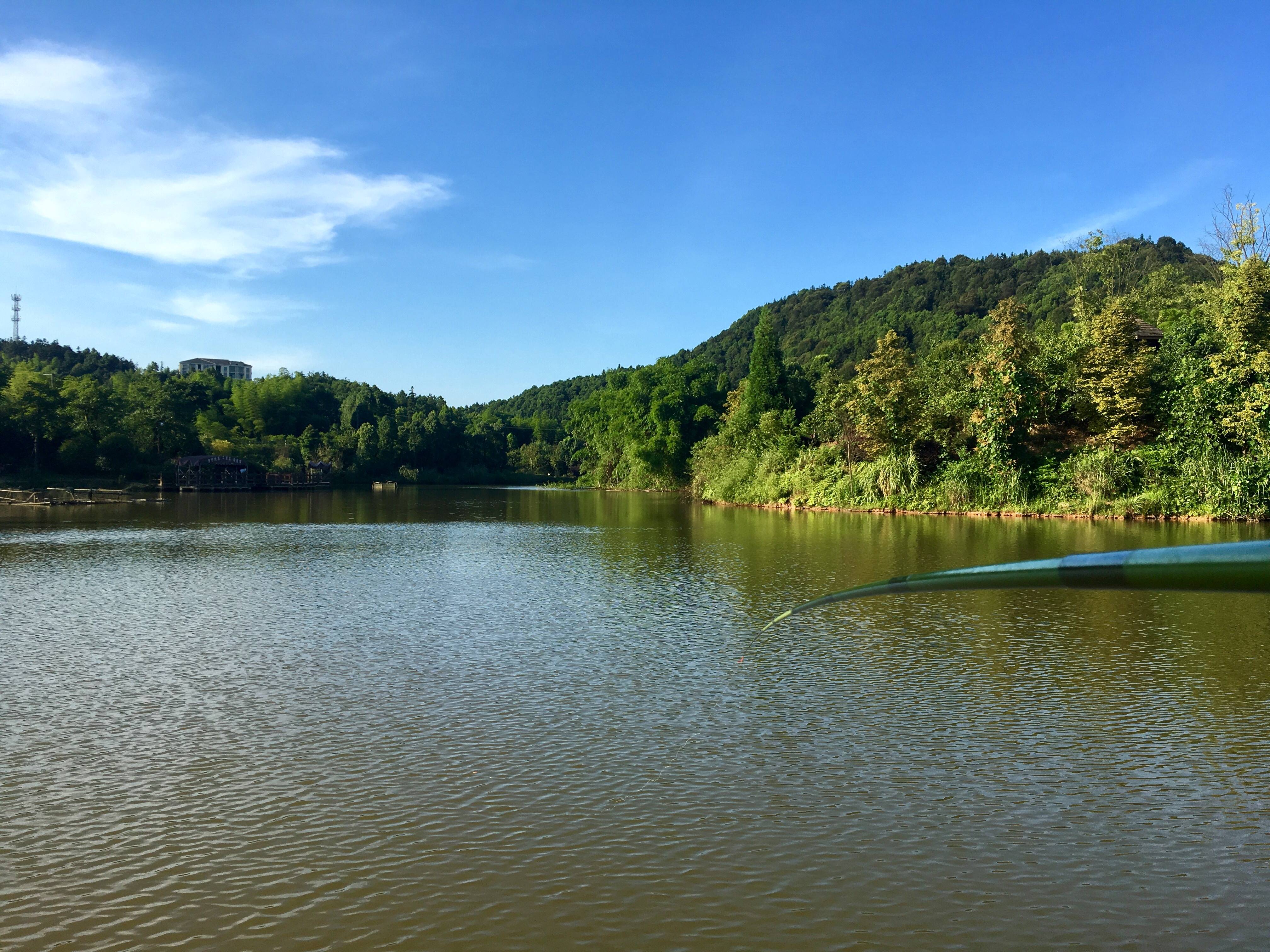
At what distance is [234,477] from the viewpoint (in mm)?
72750

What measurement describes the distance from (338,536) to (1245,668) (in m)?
26.1

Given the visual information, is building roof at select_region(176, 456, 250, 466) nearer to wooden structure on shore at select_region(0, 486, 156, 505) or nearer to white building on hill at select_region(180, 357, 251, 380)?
wooden structure on shore at select_region(0, 486, 156, 505)

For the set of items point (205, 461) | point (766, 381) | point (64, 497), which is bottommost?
point (64, 497)

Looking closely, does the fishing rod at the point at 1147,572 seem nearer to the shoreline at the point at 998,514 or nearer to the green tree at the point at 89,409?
the shoreline at the point at 998,514

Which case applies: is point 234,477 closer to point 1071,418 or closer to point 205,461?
point 205,461

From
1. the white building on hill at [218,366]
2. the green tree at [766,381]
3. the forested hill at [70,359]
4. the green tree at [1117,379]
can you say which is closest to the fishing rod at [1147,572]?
the green tree at [1117,379]

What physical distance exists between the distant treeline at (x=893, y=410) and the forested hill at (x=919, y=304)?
0.46m

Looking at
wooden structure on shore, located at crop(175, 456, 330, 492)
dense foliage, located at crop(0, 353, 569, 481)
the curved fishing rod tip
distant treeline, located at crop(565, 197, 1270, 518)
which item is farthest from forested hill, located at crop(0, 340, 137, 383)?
the curved fishing rod tip

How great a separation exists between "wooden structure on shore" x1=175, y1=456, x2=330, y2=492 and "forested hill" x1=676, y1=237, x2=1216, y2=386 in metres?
40.7

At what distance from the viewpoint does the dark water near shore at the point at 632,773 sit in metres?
5.54

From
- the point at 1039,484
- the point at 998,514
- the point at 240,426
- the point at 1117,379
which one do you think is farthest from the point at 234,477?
the point at 1117,379

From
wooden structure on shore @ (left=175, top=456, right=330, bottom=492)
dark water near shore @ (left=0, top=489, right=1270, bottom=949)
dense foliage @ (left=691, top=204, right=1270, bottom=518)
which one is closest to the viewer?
dark water near shore @ (left=0, top=489, right=1270, bottom=949)

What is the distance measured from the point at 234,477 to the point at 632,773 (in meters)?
72.6

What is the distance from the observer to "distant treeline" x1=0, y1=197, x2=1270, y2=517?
1359 inches
